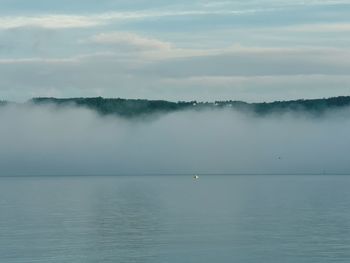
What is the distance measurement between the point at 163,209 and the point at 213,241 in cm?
5627

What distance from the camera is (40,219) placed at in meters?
122

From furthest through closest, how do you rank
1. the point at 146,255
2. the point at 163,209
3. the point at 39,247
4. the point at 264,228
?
the point at 163,209 < the point at 264,228 < the point at 39,247 < the point at 146,255

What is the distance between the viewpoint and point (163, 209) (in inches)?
5669

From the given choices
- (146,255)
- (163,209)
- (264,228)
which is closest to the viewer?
(146,255)

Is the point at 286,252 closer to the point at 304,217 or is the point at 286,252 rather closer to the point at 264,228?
the point at 264,228

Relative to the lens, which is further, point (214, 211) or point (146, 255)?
point (214, 211)

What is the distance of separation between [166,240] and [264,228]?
17128 mm

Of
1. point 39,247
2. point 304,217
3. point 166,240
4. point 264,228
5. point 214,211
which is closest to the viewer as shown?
point 39,247

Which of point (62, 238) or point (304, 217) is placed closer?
point (62, 238)

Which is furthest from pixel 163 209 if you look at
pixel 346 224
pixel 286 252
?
pixel 286 252

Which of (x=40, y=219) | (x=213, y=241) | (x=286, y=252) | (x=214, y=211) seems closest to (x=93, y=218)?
(x=40, y=219)

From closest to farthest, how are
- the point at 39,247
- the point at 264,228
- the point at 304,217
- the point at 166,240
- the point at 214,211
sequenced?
the point at 39,247, the point at 166,240, the point at 264,228, the point at 304,217, the point at 214,211

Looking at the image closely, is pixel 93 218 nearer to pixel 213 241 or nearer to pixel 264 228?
pixel 264 228

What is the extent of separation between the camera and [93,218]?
122 meters
